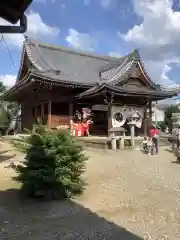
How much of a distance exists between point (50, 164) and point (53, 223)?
5.22ft

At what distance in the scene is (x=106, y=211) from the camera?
5531 millimetres

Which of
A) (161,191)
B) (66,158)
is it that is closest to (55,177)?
(66,158)

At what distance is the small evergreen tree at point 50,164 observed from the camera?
6180 mm

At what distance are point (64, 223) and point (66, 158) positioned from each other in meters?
1.73

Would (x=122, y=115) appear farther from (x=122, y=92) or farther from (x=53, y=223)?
(x=53, y=223)

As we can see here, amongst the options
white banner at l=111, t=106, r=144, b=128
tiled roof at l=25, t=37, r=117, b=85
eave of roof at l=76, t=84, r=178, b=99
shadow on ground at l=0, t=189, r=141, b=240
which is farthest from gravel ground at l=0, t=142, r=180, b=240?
tiled roof at l=25, t=37, r=117, b=85

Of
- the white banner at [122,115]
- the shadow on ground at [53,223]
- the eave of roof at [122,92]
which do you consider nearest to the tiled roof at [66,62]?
the eave of roof at [122,92]

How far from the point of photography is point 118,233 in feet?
14.6

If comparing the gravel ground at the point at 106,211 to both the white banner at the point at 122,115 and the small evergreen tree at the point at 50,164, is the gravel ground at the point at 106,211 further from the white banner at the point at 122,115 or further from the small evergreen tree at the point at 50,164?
the white banner at the point at 122,115

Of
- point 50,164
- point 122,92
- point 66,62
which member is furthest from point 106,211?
point 66,62

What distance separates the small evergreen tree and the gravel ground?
0.33 m

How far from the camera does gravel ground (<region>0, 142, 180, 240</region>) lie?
176 inches

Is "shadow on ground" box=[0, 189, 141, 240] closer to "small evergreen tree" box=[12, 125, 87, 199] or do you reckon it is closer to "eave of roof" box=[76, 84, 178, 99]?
"small evergreen tree" box=[12, 125, 87, 199]

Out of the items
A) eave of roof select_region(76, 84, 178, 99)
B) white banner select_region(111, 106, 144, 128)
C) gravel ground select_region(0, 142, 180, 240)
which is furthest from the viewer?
white banner select_region(111, 106, 144, 128)
